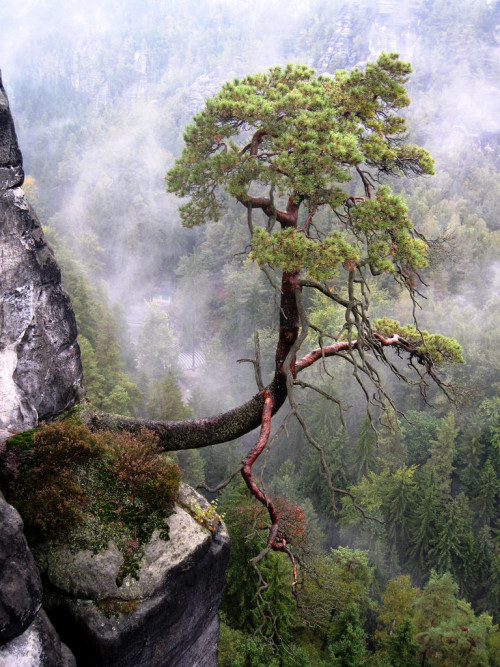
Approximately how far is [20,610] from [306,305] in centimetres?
5398

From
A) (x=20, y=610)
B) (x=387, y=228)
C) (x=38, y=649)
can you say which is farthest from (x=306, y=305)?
(x=20, y=610)

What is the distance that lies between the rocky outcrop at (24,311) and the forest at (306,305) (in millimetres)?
3234

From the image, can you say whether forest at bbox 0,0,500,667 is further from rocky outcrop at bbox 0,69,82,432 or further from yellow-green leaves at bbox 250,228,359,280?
rocky outcrop at bbox 0,69,82,432

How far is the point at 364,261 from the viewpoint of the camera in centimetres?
787

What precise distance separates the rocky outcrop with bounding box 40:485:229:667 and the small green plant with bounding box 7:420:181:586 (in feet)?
0.65

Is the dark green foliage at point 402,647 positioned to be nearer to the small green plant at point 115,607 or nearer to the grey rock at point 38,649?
the small green plant at point 115,607

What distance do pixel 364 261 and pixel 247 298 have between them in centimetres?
5017

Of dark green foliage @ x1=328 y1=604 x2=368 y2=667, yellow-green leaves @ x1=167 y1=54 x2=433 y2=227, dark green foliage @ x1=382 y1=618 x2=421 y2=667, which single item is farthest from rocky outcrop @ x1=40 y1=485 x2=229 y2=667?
dark green foliage @ x1=382 y1=618 x2=421 y2=667

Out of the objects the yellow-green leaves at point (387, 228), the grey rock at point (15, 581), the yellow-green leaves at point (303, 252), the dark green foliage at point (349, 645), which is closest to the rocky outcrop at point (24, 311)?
the grey rock at point (15, 581)

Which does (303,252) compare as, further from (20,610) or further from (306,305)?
(306,305)

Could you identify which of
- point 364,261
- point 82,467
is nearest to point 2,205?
point 82,467

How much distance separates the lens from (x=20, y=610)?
6395mm

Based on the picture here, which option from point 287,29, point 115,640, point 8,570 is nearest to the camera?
point 8,570

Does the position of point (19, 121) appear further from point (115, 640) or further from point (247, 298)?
point (115, 640)
